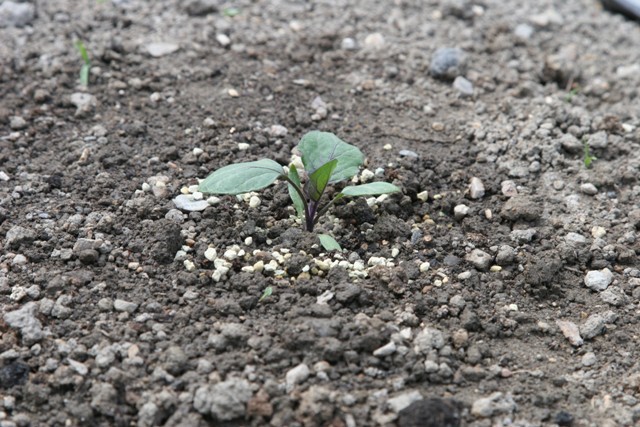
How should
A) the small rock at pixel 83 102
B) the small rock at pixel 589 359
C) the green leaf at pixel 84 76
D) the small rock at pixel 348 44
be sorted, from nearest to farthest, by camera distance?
the small rock at pixel 589 359, the small rock at pixel 83 102, the green leaf at pixel 84 76, the small rock at pixel 348 44

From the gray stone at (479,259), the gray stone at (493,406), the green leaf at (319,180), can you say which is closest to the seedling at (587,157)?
the gray stone at (479,259)

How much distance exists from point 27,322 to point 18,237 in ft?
1.20

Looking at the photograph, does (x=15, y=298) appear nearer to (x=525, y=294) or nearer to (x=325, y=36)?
(x=525, y=294)

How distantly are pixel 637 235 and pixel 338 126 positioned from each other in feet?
3.76

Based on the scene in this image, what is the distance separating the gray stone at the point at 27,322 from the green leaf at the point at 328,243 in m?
0.85

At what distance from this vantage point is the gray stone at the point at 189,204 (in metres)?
2.59

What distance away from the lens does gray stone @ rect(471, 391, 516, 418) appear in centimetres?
203

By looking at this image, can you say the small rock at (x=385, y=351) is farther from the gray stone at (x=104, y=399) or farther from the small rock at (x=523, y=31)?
the small rock at (x=523, y=31)

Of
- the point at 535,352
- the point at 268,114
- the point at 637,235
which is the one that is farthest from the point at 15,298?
the point at 637,235

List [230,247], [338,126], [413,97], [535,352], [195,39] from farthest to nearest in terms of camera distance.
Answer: [195,39]
[413,97]
[338,126]
[230,247]
[535,352]

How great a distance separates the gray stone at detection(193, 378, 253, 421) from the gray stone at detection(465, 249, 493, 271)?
2.86 ft

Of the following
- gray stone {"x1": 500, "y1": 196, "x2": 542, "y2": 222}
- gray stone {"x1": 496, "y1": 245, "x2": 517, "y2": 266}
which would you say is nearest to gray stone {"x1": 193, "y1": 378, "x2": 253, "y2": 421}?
gray stone {"x1": 496, "y1": 245, "x2": 517, "y2": 266}

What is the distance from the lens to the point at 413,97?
3248 millimetres

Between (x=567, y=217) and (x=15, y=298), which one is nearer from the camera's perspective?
(x=15, y=298)
